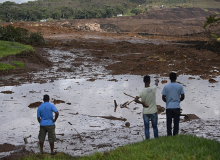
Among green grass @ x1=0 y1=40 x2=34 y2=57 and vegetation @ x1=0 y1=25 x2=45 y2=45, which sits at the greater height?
vegetation @ x1=0 y1=25 x2=45 y2=45

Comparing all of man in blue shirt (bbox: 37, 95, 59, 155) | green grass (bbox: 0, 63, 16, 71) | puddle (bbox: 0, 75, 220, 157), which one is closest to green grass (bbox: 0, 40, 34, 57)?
green grass (bbox: 0, 63, 16, 71)

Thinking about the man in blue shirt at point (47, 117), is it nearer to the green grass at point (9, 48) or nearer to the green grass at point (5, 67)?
the green grass at point (5, 67)

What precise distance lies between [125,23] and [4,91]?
52.3m

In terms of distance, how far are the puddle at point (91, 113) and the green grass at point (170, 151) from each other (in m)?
2.30

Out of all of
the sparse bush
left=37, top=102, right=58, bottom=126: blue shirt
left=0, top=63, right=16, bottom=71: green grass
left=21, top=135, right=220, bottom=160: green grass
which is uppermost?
the sparse bush

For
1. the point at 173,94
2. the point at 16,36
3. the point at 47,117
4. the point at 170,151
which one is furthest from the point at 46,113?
the point at 16,36

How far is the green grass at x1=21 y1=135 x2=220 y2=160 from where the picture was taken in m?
6.63

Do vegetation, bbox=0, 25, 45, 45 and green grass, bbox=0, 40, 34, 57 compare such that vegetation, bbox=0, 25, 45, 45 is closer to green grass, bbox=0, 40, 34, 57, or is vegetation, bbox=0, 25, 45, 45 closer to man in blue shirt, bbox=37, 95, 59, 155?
green grass, bbox=0, 40, 34, 57

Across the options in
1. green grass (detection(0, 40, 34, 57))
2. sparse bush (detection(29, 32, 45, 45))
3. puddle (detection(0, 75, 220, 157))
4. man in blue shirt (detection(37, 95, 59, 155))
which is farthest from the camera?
sparse bush (detection(29, 32, 45, 45))

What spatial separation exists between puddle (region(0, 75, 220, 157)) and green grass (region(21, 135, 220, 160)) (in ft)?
7.55

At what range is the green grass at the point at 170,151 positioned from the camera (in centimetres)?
663

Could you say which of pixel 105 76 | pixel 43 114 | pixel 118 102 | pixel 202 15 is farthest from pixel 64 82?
pixel 202 15

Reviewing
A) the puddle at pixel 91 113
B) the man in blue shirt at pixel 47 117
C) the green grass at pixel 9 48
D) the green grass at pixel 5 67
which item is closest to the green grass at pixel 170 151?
the man in blue shirt at pixel 47 117

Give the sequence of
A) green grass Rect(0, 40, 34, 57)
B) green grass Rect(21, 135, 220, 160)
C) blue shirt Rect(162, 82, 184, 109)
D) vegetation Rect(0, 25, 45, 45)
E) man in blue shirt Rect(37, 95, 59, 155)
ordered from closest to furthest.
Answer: green grass Rect(21, 135, 220, 160)
man in blue shirt Rect(37, 95, 59, 155)
blue shirt Rect(162, 82, 184, 109)
green grass Rect(0, 40, 34, 57)
vegetation Rect(0, 25, 45, 45)
